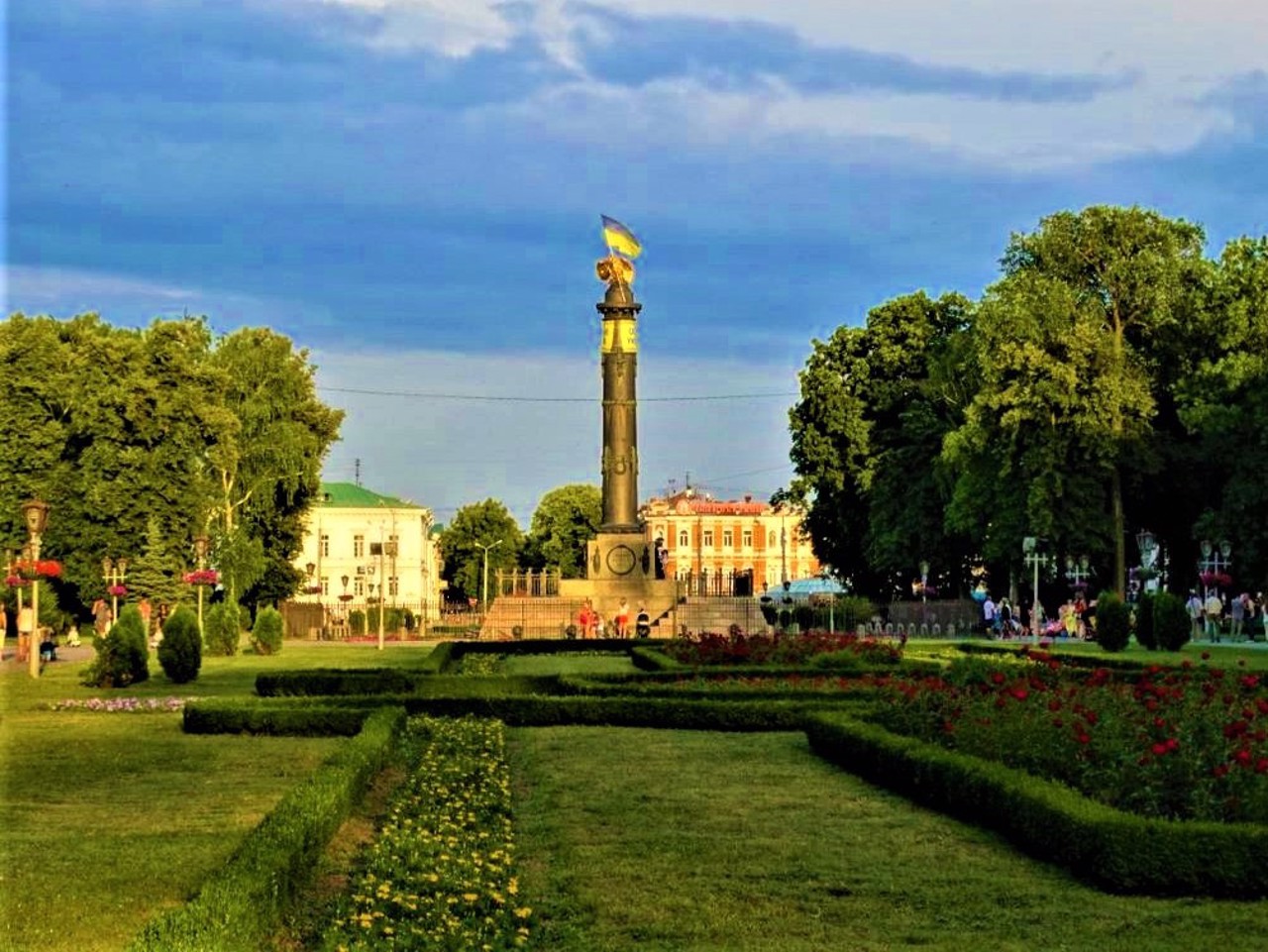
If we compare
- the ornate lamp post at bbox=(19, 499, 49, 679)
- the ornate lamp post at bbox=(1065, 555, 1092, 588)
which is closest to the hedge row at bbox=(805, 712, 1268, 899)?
the ornate lamp post at bbox=(19, 499, 49, 679)

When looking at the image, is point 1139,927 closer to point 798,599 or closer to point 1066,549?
point 1066,549

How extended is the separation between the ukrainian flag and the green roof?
5503cm

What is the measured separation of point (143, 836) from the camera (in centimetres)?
1130

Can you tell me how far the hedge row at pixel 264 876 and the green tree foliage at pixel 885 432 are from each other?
44656 mm

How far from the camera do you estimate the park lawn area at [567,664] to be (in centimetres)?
3241

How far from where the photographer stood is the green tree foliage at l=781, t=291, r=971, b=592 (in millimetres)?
56500

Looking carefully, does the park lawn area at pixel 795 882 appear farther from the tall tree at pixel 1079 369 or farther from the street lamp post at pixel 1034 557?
the tall tree at pixel 1079 369

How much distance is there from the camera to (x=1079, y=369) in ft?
163

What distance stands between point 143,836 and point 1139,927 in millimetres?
6214

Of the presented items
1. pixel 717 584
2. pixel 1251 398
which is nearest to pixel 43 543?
pixel 717 584

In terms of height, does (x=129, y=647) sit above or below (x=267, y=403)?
below

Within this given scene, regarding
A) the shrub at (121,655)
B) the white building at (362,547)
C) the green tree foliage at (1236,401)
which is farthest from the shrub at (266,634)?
the white building at (362,547)

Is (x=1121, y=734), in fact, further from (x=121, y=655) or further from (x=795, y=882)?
(x=121, y=655)

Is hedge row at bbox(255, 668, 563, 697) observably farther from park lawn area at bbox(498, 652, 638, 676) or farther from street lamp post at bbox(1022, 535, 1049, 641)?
street lamp post at bbox(1022, 535, 1049, 641)
